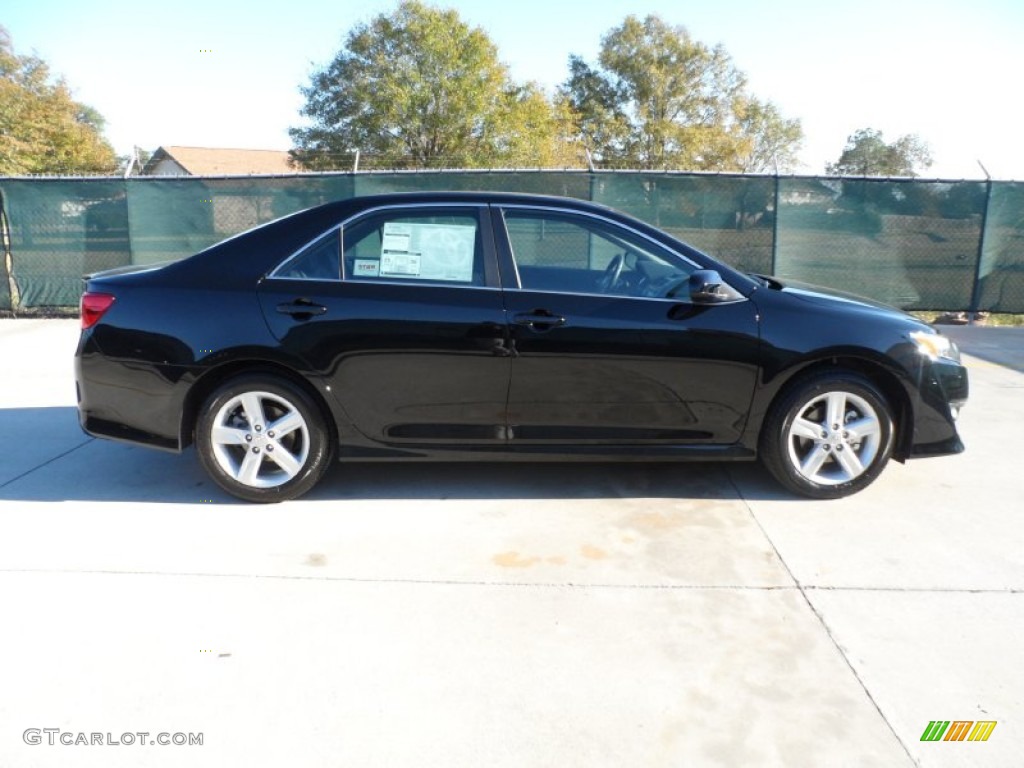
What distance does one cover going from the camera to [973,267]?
10180 mm

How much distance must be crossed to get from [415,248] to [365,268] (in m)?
0.29

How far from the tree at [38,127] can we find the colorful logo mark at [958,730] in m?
27.6

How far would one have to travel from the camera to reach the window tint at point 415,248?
161 inches

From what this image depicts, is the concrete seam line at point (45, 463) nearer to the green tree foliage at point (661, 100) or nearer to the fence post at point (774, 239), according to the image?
the fence post at point (774, 239)

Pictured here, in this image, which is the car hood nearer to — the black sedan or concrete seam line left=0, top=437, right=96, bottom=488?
the black sedan

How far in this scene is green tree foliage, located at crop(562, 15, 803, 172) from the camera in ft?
124

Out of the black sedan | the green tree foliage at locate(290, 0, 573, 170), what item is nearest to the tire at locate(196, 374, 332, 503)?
the black sedan

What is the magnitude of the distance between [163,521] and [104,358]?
3.06ft

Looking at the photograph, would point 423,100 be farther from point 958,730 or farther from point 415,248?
point 958,730

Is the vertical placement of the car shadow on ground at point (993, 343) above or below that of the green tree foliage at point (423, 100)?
below

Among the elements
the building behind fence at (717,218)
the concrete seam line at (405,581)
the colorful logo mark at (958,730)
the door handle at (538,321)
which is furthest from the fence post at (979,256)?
the colorful logo mark at (958,730)

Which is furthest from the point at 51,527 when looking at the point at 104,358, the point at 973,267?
the point at 973,267

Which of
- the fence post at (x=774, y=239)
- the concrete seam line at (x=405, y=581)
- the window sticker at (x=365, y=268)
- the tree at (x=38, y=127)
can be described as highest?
the tree at (x=38, y=127)

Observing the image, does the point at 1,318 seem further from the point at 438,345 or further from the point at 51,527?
the point at 438,345
